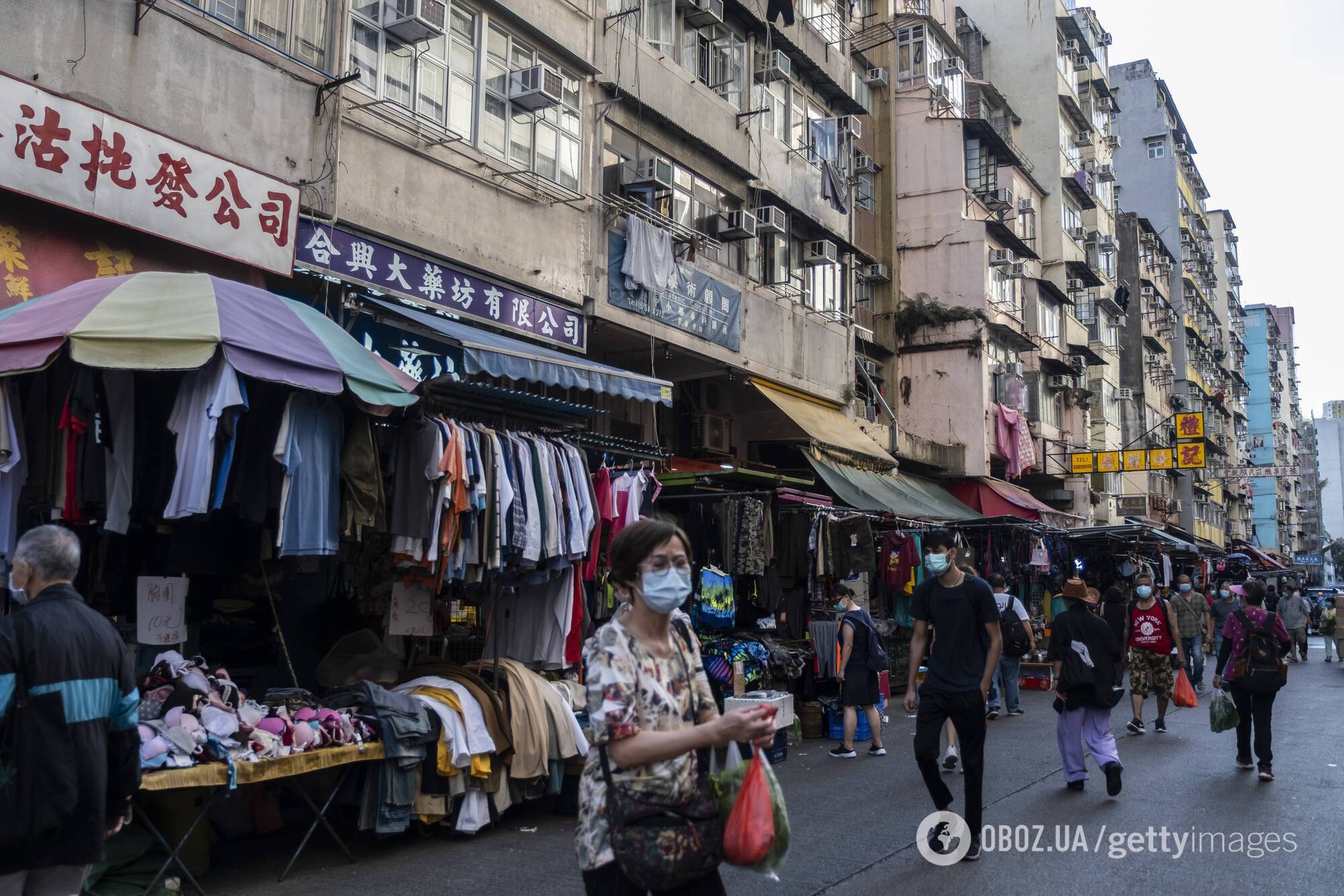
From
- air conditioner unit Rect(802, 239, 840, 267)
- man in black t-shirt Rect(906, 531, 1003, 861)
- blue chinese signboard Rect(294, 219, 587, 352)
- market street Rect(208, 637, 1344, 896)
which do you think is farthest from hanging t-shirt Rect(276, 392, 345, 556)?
air conditioner unit Rect(802, 239, 840, 267)

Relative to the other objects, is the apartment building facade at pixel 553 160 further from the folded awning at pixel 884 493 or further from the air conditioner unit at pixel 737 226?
the folded awning at pixel 884 493

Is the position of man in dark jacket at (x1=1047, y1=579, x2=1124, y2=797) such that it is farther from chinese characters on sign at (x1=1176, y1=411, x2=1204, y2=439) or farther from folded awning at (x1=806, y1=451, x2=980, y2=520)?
chinese characters on sign at (x1=1176, y1=411, x2=1204, y2=439)

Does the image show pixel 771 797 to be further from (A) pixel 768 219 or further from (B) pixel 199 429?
(A) pixel 768 219

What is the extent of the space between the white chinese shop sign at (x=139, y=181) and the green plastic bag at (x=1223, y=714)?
28.9ft

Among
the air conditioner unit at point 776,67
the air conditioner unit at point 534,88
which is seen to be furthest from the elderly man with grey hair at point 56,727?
the air conditioner unit at point 776,67

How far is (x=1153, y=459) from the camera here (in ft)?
104

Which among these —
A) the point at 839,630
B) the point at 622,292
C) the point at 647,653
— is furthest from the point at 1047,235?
the point at 647,653

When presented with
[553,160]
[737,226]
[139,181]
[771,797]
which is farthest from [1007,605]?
[771,797]

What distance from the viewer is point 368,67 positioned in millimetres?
11234

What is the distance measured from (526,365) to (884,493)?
1068cm

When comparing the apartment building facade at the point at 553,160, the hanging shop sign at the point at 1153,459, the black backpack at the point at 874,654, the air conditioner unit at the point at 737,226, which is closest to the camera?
the apartment building facade at the point at 553,160

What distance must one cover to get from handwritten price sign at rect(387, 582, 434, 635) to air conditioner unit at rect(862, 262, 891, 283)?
22.3 meters

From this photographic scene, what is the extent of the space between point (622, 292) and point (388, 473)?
783 centimetres

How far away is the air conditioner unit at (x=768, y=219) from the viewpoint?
18.1 m
